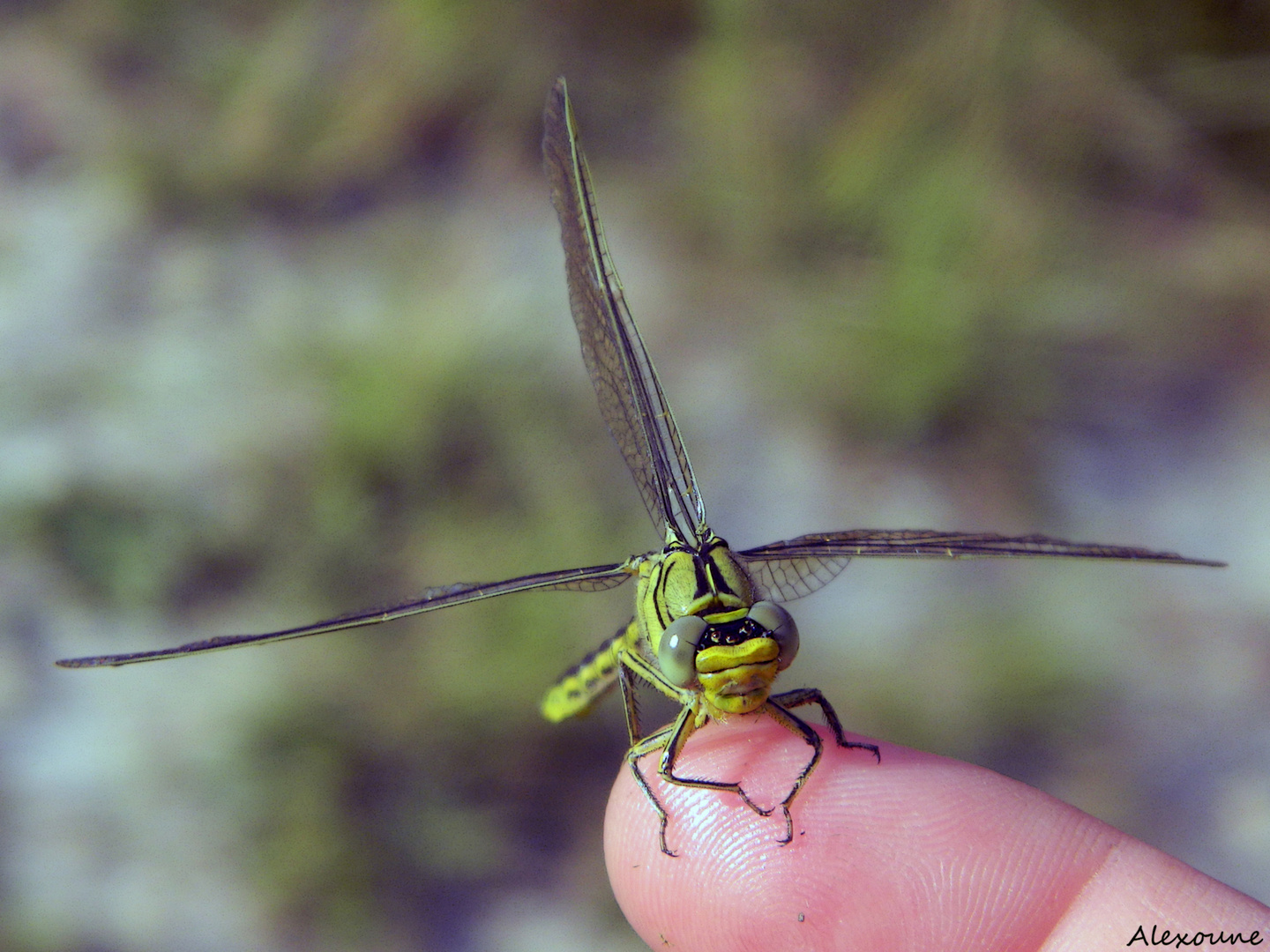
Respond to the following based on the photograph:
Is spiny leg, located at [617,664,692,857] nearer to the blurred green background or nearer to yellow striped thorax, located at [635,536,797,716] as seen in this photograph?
yellow striped thorax, located at [635,536,797,716]

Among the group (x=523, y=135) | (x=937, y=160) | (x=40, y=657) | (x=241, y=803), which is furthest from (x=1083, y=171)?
(x=40, y=657)

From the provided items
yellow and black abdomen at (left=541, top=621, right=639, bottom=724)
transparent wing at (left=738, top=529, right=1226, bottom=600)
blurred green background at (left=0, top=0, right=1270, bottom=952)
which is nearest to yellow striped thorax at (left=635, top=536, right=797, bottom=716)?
transparent wing at (left=738, top=529, right=1226, bottom=600)

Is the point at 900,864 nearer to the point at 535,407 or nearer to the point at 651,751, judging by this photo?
the point at 651,751

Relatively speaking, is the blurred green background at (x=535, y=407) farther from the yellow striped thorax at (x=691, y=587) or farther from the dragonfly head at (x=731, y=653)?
the dragonfly head at (x=731, y=653)

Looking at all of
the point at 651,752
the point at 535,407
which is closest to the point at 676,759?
the point at 651,752

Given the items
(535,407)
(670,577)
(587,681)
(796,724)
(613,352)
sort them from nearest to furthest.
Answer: (796,724)
(670,577)
(613,352)
(587,681)
(535,407)

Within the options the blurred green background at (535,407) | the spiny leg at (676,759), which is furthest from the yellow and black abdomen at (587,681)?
the blurred green background at (535,407)
